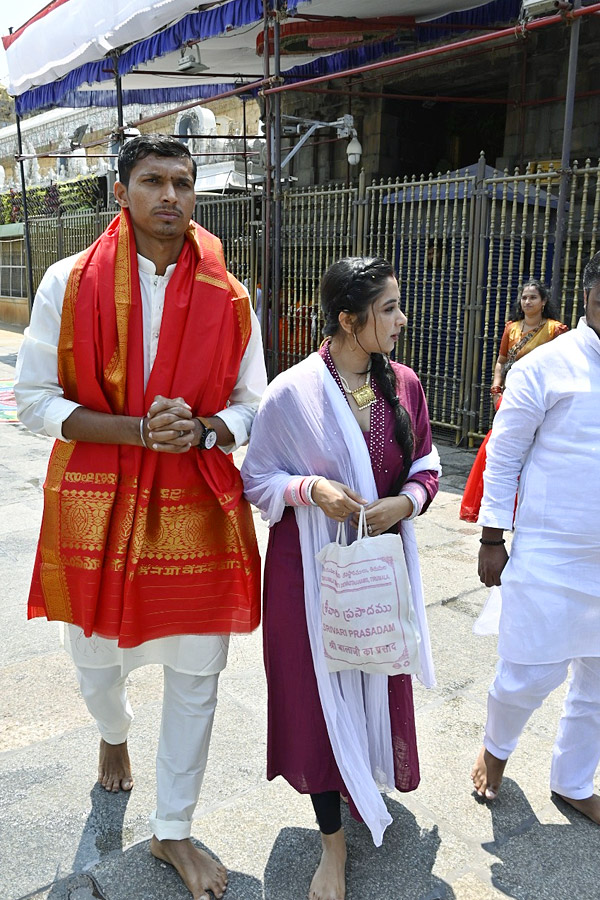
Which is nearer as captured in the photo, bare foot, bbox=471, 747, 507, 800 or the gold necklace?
the gold necklace

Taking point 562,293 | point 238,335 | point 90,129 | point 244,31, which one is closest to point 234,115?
point 90,129

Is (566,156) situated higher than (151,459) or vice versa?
(566,156)

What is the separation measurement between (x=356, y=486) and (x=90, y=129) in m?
18.2

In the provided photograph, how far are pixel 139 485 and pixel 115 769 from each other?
94 centimetres

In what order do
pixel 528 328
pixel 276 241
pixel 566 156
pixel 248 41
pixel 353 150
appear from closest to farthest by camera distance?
pixel 528 328 → pixel 566 156 → pixel 276 241 → pixel 248 41 → pixel 353 150

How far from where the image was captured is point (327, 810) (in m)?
2.07

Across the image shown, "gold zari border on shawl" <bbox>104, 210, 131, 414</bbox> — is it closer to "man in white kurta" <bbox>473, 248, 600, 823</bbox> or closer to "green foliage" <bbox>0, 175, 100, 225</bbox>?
"man in white kurta" <bbox>473, 248, 600, 823</bbox>

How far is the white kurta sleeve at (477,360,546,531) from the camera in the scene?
7.39ft

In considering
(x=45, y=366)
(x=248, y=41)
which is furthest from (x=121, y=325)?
(x=248, y=41)

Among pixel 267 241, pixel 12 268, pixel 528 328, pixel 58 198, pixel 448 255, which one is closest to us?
pixel 528 328

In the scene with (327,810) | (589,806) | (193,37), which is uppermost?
(193,37)

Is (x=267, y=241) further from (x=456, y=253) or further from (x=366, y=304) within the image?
(x=366, y=304)

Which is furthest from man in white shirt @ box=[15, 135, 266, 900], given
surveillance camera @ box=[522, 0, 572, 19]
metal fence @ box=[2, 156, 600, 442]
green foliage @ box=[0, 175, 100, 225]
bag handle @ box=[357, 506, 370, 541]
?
green foliage @ box=[0, 175, 100, 225]

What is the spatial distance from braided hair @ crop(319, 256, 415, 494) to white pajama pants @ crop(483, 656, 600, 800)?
0.69 metres
